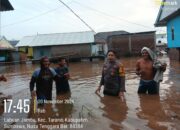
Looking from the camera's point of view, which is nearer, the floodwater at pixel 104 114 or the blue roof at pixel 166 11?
the floodwater at pixel 104 114

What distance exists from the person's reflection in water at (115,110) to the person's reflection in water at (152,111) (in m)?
0.39

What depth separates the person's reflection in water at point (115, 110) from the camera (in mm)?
5650

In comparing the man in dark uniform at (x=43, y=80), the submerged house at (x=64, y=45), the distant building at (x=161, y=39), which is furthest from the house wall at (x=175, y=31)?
the distant building at (x=161, y=39)

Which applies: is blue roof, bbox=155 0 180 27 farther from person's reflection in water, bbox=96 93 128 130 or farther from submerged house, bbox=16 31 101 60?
person's reflection in water, bbox=96 93 128 130

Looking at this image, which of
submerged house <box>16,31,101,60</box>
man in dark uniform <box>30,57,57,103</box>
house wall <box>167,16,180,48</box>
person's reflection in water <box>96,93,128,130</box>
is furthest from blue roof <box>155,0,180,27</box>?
man in dark uniform <box>30,57,57,103</box>

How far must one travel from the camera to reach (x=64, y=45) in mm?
39250

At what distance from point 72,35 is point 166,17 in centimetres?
2084

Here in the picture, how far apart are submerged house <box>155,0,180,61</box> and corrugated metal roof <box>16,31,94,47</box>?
45.9ft

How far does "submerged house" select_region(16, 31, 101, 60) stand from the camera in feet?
125

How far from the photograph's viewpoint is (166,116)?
235 inches

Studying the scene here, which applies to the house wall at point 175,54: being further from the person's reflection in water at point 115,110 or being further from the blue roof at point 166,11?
the person's reflection in water at point 115,110

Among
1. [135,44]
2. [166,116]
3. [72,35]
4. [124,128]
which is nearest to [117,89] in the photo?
[166,116]
